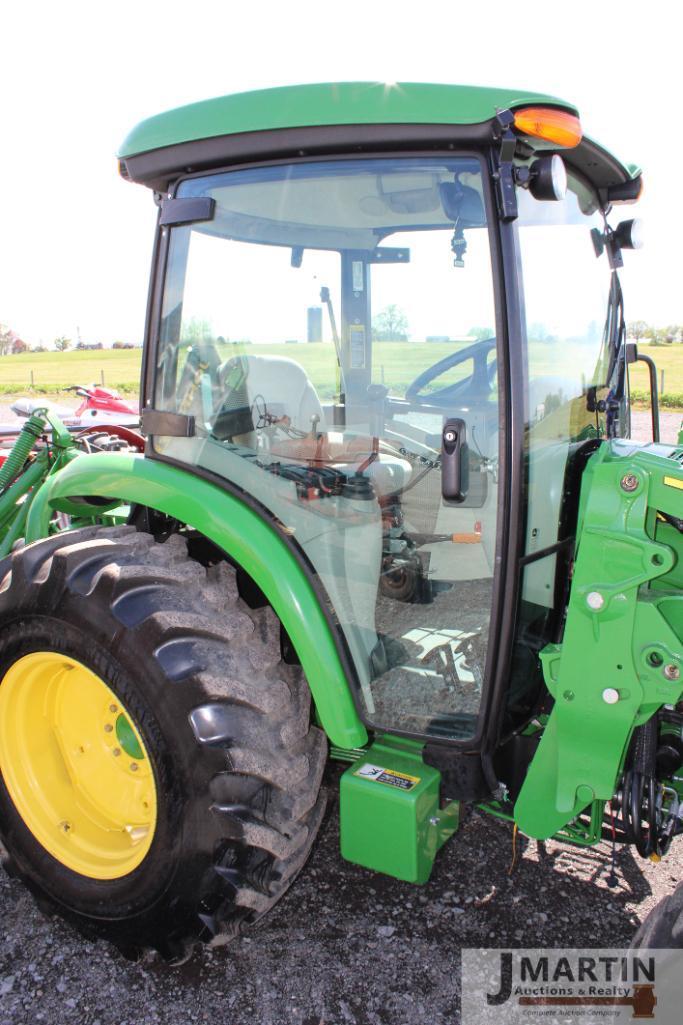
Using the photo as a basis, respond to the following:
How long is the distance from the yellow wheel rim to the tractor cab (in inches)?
31.6

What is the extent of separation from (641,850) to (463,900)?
662mm

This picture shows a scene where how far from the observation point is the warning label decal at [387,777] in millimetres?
2254

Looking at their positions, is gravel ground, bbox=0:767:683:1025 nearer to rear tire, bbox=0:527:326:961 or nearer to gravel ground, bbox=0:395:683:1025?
gravel ground, bbox=0:395:683:1025

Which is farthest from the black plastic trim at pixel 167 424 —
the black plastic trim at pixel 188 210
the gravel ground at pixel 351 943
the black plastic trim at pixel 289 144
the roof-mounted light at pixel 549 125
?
the gravel ground at pixel 351 943

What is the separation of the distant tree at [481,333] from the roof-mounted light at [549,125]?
1.49 feet

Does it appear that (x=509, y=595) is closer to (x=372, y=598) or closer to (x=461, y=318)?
(x=372, y=598)

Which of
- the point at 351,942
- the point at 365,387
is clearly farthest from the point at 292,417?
the point at 351,942

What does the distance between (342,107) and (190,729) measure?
5.31 ft

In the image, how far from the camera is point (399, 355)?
2256mm

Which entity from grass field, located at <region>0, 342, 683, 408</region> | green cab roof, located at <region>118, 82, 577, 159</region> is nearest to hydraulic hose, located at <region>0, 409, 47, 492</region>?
grass field, located at <region>0, 342, 683, 408</region>

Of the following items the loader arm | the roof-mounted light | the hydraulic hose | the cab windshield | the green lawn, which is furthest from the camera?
the green lawn

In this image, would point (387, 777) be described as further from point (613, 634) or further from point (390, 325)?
point (390, 325)

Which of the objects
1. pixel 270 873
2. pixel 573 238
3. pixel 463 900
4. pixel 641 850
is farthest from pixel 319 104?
pixel 463 900

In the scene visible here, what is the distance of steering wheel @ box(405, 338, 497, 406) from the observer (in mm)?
2082
